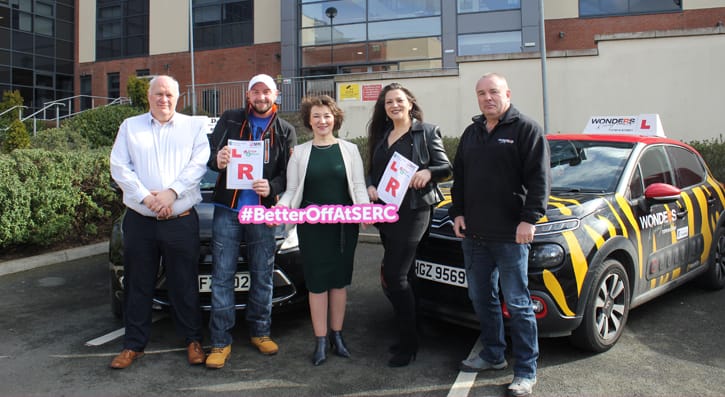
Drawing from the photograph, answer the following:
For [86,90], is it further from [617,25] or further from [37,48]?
[617,25]

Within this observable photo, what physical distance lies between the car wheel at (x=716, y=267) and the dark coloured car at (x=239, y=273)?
384 centimetres

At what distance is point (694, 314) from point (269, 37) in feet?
72.6

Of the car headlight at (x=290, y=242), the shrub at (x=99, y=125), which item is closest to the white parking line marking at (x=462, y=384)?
the car headlight at (x=290, y=242)

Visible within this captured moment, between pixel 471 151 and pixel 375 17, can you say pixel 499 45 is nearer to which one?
pixel 375 17

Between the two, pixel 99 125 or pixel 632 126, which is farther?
pixel 99 125

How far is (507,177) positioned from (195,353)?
7.76ft

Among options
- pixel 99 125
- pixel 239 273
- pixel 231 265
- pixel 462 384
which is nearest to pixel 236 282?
pixel 239 273

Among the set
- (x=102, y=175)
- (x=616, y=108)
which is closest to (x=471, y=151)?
(x=102, y=175)

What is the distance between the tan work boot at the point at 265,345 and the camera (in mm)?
3910

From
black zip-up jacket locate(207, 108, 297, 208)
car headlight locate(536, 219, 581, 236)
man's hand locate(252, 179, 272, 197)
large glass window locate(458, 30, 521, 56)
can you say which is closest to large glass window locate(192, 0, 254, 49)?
large glass window locate(458, 30, 521, 56)

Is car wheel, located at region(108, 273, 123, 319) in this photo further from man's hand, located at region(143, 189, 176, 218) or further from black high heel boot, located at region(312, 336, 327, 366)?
black high heel boot, located at region(312, 336, 327, 366)

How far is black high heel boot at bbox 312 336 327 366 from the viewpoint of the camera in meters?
3.73

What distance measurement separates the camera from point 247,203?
373 centimetres

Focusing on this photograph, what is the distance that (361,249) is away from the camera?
25.5 ft
